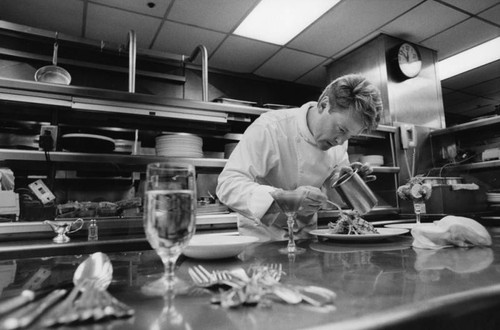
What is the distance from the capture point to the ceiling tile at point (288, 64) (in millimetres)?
4234

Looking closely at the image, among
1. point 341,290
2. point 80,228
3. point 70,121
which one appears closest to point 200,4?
point 70,121

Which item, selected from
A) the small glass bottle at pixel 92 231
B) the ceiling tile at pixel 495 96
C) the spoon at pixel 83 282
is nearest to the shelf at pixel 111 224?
the small glass bottle at pixel 92 231

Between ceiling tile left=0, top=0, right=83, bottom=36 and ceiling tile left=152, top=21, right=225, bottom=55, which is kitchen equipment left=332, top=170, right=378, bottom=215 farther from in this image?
ceiling tile left=0, top=0, right=83, bottom=36

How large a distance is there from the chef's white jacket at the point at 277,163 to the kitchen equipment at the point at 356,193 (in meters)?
0.47

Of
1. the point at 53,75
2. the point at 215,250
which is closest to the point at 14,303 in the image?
the point at 215,250

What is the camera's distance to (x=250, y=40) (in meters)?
3.85

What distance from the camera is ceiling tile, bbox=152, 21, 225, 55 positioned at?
11.6ft

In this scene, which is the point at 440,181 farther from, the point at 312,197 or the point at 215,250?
the point at 215,250

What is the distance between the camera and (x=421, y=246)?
1104 mm

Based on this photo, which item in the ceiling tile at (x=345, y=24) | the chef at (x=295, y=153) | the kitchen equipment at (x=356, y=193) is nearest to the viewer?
the kitchen equipment at (x=356, y=193)

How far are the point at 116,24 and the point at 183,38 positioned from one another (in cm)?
72

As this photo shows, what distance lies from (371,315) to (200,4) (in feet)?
10.7

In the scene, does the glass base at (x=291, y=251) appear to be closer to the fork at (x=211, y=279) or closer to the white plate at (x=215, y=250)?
the white plate at (x=215, y=250)

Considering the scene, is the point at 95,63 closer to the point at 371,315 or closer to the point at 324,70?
the point at 324,70
